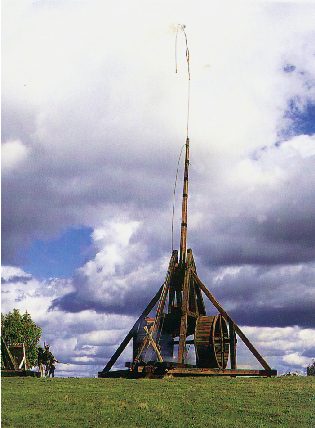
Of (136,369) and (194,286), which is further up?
(194,286)

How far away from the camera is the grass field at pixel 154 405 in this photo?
12477mm

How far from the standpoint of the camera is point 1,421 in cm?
1237

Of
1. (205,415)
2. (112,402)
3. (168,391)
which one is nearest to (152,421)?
(205,415)

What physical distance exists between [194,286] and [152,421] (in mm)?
17852

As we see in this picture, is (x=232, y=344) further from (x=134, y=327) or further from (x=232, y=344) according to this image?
(x=134, y=327)

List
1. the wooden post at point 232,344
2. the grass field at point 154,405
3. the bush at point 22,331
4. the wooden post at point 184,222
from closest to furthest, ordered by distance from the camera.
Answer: the grass field at point 154,405
the wooden post at point 184,222
the wooden post at point 232,344
the bush at point 22,331

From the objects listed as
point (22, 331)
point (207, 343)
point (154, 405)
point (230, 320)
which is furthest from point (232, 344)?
point (22, 331)

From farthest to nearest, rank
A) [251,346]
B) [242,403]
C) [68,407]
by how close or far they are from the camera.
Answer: [251,346] → [242,403] → [68,407]

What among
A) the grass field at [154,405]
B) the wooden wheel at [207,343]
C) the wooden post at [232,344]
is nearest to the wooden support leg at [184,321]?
the wooden wheel at [207,343]

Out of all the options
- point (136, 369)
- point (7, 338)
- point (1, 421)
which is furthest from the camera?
point (7, 338)

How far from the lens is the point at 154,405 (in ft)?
47.1

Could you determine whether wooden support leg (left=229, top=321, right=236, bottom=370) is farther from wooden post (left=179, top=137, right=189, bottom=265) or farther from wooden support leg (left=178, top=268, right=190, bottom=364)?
wooden post (left=179, top=137, right=189, bottom=265)

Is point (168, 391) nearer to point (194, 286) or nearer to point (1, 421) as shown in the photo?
point (1, 421)

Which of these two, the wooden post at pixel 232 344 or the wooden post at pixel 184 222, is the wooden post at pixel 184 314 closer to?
the wooden post at pixel 184 222
